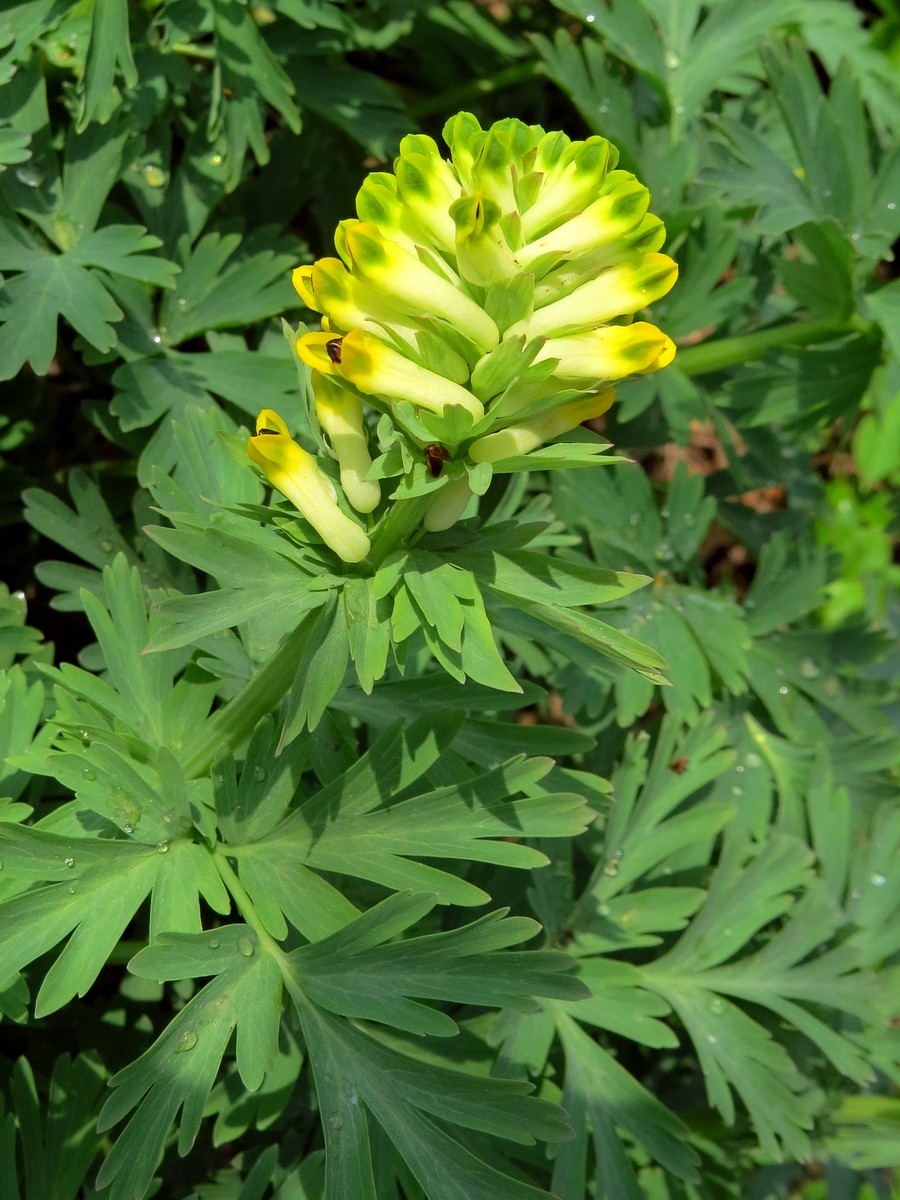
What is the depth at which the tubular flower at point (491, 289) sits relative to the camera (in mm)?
1194

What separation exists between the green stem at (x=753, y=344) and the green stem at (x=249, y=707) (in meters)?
1.53

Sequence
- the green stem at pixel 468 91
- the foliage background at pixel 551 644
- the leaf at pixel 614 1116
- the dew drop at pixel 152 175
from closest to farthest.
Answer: the foliage background at pixel 551 644
the leaf at pixel 614 1116
the dew drop at pixel 152 175
the green stem at pixel 468 91

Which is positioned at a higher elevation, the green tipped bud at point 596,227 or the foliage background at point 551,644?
the green tipped bud at point 596,227

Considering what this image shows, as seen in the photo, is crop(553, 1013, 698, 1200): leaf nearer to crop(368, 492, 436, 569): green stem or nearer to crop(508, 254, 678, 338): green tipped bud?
crop(368, 492, 436, 569): green stem

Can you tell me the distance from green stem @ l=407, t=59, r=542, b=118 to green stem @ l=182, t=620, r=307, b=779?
227 centimetres

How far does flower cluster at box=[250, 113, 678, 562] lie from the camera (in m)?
1.19

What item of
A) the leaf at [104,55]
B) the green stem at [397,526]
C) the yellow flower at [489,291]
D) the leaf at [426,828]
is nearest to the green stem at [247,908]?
the leaf at [426,828]

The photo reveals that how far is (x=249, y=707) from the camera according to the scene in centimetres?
160

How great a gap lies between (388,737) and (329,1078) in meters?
0.51

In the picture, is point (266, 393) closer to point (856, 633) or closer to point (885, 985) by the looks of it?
point (856, 633)

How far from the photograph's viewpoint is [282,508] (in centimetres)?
144

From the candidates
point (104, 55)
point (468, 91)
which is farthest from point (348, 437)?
point (468, 91)

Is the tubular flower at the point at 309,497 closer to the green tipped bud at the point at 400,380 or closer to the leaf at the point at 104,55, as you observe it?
the green tipped bud at the point at 400,380

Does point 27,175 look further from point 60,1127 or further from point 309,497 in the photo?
point 60,1127
